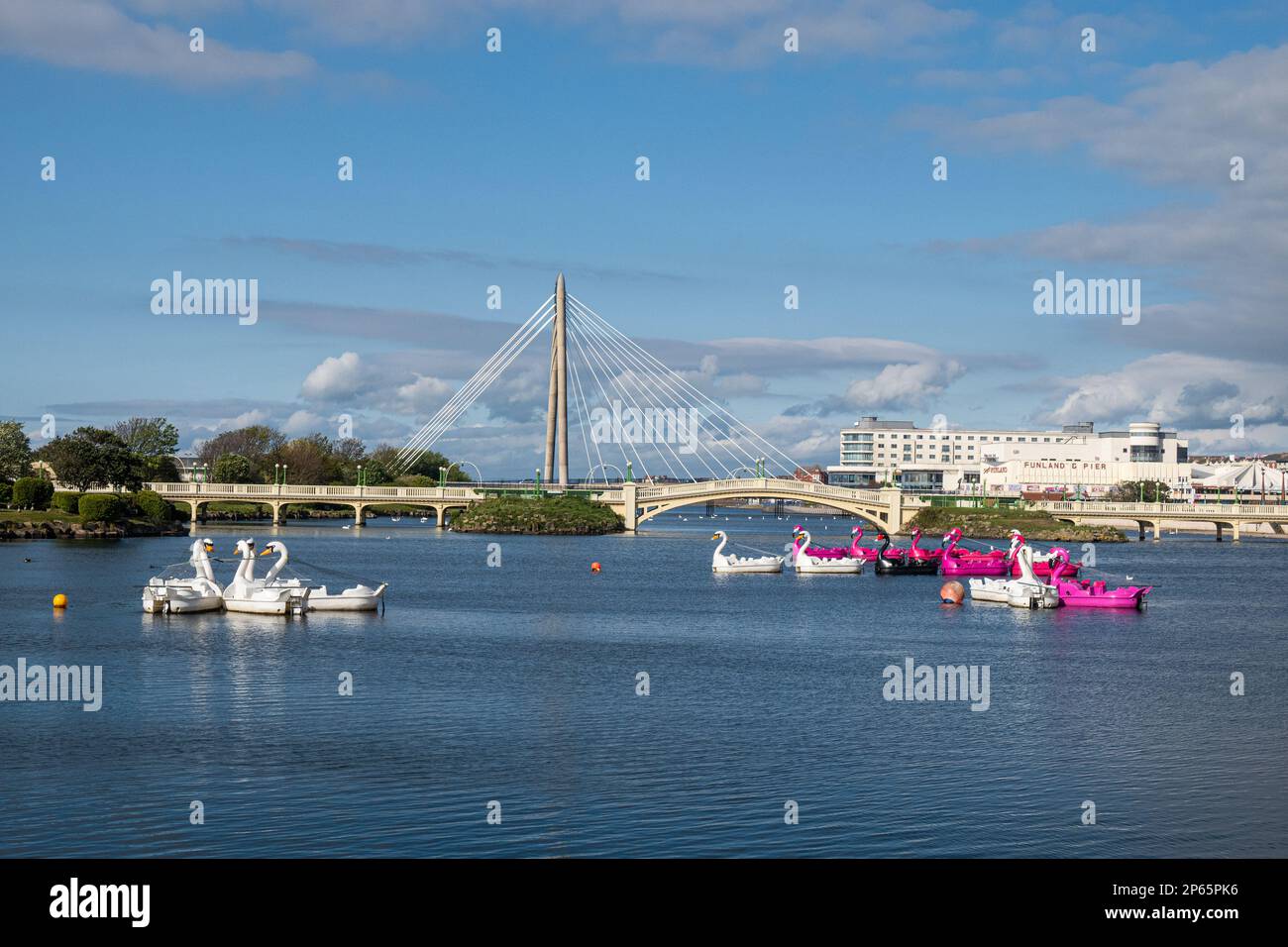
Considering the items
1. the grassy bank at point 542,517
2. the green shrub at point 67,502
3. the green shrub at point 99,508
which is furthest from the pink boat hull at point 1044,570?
the green shrub at point 67,502

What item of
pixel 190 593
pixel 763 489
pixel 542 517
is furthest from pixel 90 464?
pixel 190 593

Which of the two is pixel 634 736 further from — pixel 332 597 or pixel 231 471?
pixel 231 471

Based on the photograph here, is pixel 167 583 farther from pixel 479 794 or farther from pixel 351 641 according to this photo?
pixel 479 794

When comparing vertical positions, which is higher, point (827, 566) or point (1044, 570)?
Result: point (827, 566)

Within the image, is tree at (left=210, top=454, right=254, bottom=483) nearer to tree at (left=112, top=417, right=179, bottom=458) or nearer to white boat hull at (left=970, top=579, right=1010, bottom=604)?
tree at (left=112, top=417, right=179, bottom=458)
